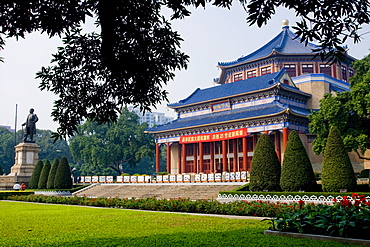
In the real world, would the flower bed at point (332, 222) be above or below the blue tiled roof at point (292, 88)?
below

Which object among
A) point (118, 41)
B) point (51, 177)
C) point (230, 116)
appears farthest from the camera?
point (230, 116)

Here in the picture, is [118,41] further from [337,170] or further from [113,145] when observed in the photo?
[113,145]

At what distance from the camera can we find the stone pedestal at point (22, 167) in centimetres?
3772

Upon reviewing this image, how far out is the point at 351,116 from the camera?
28734 millimetres

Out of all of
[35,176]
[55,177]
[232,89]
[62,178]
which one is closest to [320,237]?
[62,178]

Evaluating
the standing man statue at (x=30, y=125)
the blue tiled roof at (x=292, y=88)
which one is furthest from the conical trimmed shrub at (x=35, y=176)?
the blue tiled roof at (x=292, y=88)

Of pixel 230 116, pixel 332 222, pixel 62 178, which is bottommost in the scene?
pixel 332 222

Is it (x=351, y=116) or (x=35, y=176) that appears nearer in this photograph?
(x=351, y=116)

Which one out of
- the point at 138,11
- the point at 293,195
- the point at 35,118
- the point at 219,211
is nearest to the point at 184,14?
the point at 138,11

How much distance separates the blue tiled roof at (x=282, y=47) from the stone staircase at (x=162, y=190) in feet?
63.0

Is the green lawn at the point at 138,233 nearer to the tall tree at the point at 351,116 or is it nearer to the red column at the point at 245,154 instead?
the tall tree at the point at 351,116

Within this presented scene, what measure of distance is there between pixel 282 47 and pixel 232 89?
312 inches

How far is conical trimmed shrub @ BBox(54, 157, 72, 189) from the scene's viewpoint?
33094 mm

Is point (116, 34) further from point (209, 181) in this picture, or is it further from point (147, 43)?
point (209, 181)
